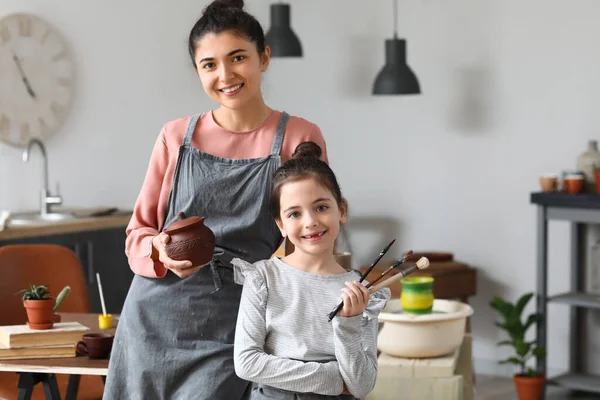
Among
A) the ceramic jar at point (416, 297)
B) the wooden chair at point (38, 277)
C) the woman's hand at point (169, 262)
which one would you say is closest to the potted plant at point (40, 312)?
the wooden chair at point (38, 277)

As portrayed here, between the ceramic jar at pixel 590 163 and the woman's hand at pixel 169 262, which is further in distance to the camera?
the ceramic jar at pixel 590 163

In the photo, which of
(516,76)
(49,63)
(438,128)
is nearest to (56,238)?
(49,63)

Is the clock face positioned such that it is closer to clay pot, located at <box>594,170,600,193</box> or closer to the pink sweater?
clay pot, located at <box>594,170,600,193</box>

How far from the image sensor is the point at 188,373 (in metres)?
2.03

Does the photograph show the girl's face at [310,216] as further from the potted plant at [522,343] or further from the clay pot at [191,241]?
the potted plant at [522,343]

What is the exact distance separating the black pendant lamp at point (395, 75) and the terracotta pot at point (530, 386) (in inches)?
59.4

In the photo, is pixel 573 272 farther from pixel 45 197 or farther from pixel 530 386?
pixel 45 197

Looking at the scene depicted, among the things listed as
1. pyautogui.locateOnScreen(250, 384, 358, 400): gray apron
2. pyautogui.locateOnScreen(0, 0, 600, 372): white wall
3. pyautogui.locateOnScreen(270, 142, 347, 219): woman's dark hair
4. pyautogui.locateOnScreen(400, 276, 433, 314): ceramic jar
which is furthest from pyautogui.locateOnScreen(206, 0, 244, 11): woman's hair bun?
pyautogui.locateOnScreen(0, 0, 600, 372): white wall

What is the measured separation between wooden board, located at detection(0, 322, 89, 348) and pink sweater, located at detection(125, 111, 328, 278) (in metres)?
0.64

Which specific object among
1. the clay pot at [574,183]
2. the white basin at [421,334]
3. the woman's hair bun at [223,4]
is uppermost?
the woman's hair bun at [223,4]

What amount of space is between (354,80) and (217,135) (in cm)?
368

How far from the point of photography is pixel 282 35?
5.35 meters

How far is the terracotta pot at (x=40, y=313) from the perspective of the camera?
2.63 m

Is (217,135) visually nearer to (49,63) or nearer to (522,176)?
(522,176)
